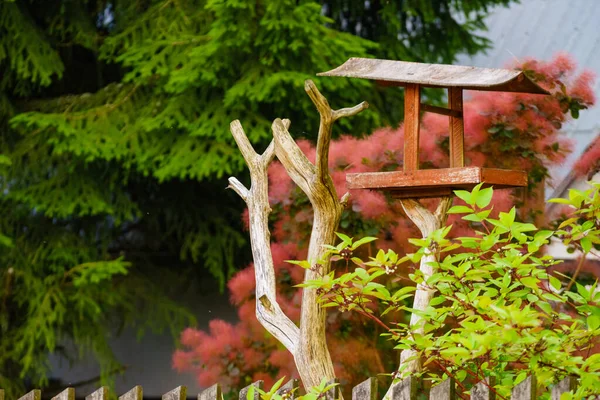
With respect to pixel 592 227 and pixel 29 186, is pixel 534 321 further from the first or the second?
pixel 29 186

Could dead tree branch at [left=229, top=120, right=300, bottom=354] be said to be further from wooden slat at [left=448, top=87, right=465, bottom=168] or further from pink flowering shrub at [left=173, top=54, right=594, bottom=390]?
pink flowering shrub at [left=173, top=54, right=594, bottom=390]

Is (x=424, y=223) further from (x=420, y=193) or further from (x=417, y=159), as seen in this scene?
(x=417, y=159)

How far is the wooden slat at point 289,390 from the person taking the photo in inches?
81.6

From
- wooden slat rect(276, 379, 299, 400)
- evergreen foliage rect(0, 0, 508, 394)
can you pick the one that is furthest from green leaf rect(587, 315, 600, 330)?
evergreen foliage rect(0, 0, 508, 394)

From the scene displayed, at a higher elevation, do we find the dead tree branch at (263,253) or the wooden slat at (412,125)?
the wooden slat at (412,125)

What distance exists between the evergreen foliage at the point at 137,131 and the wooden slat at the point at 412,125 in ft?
9.33

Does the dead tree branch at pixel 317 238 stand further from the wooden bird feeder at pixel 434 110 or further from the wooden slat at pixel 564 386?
the wooden slat at pixel 564 386

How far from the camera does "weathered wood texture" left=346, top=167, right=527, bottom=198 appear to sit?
2.75 metres

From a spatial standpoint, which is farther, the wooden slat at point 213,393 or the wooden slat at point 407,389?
the wooden slat at point 213,393

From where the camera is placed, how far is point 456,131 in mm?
3076

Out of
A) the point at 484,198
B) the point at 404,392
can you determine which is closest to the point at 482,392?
the point at 404,392

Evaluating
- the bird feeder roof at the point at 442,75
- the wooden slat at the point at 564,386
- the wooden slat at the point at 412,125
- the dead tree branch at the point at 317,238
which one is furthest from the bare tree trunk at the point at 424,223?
the wooden slat at the point at 564,386

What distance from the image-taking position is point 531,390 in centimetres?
182

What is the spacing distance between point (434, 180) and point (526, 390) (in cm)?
107
